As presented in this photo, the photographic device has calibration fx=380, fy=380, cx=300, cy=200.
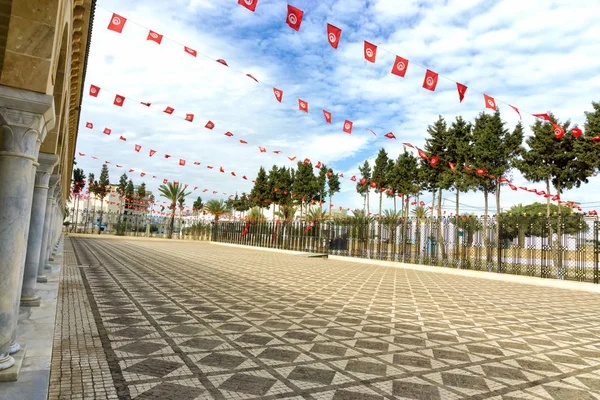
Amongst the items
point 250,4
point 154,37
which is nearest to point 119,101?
point 154,37

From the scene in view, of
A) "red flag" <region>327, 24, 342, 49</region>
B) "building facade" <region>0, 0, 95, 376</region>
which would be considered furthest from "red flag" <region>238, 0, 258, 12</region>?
"building facade" <region>0, 0, 95, 376</region>

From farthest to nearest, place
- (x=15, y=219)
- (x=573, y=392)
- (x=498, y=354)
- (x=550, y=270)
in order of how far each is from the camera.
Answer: (x=550, y=270) → (x=498, y=354) → (x=573, y=392) → (x=15, y=219)

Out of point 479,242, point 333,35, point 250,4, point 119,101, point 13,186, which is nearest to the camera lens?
point 13,186

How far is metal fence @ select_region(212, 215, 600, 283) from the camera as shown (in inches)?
530

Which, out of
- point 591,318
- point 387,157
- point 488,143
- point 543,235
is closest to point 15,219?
point 591,318

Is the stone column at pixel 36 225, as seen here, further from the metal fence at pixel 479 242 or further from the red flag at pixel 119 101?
the metal fence at pixel 479 242

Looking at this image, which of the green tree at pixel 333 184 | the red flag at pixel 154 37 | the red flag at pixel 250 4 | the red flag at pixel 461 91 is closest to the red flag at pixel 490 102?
the red flag at pixel 461 91

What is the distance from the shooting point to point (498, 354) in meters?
4.68

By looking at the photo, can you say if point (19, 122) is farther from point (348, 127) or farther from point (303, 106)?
point (348, 127)

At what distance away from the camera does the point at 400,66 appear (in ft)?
28.3

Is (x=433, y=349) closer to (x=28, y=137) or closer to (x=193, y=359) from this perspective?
(x=193, y=359)

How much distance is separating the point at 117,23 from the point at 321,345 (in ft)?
24.1

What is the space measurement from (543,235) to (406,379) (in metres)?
13.5

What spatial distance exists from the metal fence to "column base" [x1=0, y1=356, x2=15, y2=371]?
15357mm
